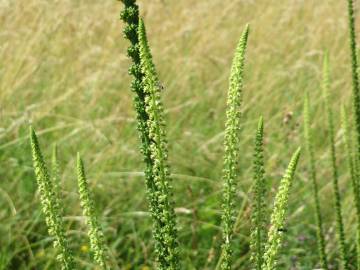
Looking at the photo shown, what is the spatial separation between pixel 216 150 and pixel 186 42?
6.54 feet

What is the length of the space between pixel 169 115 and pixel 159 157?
13.3 feet

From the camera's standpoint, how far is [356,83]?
173cm

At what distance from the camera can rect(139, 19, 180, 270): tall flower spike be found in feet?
3.32

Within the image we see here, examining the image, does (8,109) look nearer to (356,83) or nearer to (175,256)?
(356,83)

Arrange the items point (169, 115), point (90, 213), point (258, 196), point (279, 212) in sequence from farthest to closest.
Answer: point (169, 115)
point (258, 196)
point (90, 213)
point (279, 212)

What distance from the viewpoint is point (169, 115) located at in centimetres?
507

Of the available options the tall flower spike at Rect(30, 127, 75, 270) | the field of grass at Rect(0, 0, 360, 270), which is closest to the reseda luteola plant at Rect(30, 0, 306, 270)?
the tall flower spike at Rect(30, 127, 75, 270)

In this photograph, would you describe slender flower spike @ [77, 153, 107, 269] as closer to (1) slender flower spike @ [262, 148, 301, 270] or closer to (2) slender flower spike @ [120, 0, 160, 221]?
(2) slender flower spike @ [120, 0, 160, 221]

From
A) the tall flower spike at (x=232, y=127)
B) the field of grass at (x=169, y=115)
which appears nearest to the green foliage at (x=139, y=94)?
the tall flower spike at (x=232, y=127)

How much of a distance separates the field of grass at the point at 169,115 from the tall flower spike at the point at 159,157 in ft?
4.83

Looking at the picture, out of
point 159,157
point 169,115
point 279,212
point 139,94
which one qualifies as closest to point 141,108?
point 139,94

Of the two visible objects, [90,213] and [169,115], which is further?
[169,115]

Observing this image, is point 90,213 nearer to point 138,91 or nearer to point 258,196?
point 138,91

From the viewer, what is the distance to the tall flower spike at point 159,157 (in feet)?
3.32
